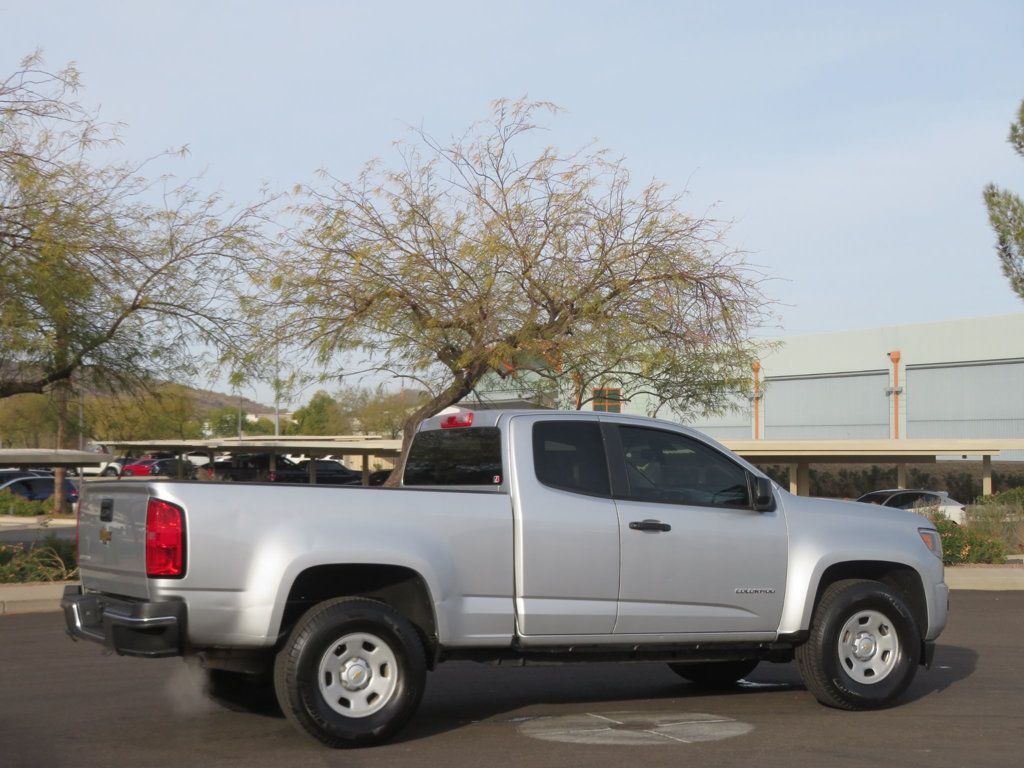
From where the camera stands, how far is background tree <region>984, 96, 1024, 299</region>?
24375 mm

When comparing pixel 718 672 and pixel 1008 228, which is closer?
pixel 718 672

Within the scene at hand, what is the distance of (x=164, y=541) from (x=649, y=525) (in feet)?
9.97

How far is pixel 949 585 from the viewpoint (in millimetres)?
17938

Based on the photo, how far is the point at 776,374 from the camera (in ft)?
191

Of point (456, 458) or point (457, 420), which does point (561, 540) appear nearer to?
point (456, 458)

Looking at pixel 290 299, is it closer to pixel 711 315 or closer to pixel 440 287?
pixel 440 287

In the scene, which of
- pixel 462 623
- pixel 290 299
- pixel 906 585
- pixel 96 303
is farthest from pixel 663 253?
pixel 462 623

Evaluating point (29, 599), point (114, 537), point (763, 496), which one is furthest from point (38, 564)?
point (763, 496)

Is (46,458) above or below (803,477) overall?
above

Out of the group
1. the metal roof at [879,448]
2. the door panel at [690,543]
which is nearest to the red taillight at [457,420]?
the door panel at [690,543]

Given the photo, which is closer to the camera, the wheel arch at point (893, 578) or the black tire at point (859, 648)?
the black tire at point (859, 648)

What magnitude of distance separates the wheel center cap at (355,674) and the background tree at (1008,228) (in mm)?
21301

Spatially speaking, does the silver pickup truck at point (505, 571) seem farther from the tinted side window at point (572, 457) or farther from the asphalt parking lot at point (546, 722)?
the asphalt parking lot at point (546, 722)

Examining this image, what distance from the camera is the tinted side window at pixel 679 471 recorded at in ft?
26.1
